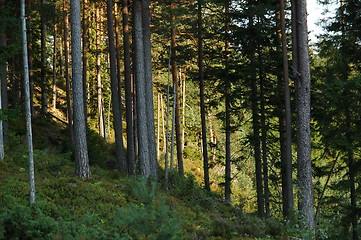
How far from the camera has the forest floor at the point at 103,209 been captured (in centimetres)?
513

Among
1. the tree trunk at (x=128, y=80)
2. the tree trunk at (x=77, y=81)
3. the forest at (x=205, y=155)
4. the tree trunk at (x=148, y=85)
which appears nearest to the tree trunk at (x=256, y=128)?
the forest at (x=205, y=155)

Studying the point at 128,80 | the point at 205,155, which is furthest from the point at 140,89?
the point at 205,155

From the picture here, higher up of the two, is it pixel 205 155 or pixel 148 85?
pixel 148 85

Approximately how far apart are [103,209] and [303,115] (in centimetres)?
679

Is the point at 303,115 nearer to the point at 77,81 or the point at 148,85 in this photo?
the point at 148,85

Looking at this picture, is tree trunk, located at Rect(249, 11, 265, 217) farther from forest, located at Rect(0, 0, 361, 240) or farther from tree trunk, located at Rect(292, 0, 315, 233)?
tree trunk, located at Rect(292, 0, 315, 233)

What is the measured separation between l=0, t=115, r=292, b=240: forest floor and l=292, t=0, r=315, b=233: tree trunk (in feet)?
5.50

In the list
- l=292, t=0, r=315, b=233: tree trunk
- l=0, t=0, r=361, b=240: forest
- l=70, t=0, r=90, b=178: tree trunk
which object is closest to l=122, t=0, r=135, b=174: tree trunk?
l=0, t=0, r=361, b=240: forest

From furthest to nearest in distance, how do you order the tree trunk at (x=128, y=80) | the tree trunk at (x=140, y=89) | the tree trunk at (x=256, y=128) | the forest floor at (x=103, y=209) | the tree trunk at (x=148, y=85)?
the tree trunk at (x=128, y=80), the tree trunk at (x=256, y=128), the tree trunk at (x=148, y=85), the tree trunk at (x=140, y=89), the forest floor at (x=103, y=209)

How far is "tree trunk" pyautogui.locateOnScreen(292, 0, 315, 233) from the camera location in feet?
35.0

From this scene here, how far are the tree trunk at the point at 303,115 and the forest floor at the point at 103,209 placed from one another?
1675 mm

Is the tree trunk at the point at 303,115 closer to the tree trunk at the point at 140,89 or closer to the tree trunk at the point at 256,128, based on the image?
the tree trunk at the point at 256,128

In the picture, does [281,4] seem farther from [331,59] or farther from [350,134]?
[350,134]

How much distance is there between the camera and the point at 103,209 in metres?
10.4
